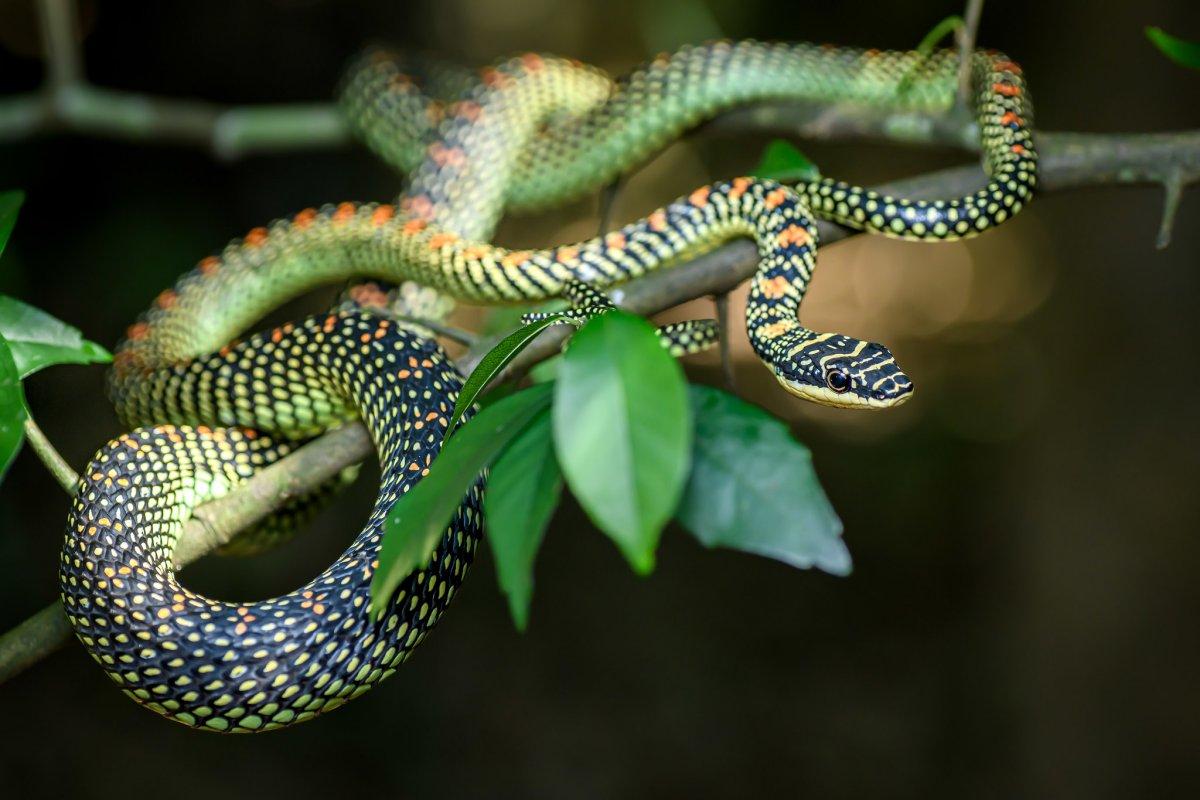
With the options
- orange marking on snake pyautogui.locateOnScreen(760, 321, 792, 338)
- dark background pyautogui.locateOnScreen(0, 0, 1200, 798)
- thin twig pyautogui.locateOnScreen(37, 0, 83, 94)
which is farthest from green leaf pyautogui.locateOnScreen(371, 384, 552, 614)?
dark background pyautogui.locateOnScreen(0, 0, 1200, 798)

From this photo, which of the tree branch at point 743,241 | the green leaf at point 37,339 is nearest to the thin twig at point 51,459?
the tree branch at point 743,241

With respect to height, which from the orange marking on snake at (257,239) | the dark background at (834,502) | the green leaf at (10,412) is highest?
the green leaf at (10,412)

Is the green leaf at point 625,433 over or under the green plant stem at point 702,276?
over

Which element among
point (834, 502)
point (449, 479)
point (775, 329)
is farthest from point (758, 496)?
point (834, 502)

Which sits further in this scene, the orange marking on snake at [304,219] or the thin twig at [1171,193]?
the orange marking on snake at [304,219]

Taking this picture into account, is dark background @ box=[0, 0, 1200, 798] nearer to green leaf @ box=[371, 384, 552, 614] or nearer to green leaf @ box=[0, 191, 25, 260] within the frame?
green leaf @ box=[0, 191, 25, 260]

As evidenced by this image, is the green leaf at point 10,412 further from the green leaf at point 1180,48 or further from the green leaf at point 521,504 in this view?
the green leaf at point 1180,48

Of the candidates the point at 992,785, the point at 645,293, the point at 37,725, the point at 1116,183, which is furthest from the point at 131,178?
the point at 992,785

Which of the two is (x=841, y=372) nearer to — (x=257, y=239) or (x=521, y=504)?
(x=521, y=504)
